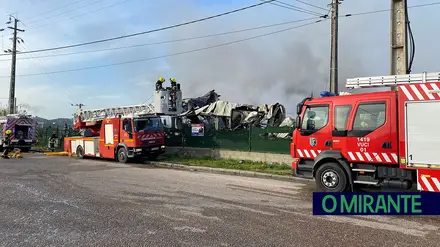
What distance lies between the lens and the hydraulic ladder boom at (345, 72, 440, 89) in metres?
7.80

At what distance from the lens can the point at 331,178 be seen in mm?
8656

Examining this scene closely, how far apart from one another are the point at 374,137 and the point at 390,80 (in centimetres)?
147

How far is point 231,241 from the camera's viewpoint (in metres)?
5.19

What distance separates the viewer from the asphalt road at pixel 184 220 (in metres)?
5.29

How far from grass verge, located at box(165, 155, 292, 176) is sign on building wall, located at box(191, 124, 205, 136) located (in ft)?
4.56

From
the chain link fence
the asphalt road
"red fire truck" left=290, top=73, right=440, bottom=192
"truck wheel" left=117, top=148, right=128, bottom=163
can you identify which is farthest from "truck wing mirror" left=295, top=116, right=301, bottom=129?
"truck wheel" left=117, top=148, right=128, bottom=163

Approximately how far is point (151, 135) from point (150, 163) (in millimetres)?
1514

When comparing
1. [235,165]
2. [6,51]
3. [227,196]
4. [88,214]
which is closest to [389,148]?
[227,196]

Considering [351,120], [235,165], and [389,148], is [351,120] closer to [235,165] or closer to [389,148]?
[389,148]

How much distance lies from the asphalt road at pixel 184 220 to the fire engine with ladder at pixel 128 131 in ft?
26.6

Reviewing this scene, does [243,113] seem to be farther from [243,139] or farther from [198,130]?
[243,139]

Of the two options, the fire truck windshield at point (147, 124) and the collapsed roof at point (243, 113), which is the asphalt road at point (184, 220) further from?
the collapsed roof at point (243, 113)

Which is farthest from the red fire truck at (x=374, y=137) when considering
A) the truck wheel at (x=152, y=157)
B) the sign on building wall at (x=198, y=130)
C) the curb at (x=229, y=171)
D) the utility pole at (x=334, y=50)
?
the truck wheel at (x=152, y=157)

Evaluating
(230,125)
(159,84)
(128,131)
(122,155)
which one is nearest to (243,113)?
(230,125)
